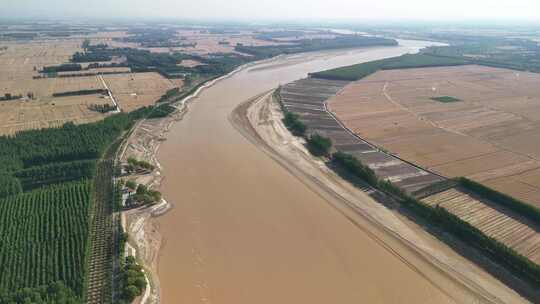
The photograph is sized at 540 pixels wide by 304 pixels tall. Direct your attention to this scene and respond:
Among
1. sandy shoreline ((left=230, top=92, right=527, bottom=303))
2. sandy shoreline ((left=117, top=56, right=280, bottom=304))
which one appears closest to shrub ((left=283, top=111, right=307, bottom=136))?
sandy shoreline ((left=230, top=92, right=527, bottom=303))

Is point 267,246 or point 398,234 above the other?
point 398,234

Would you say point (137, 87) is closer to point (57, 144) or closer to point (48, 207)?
point (57, 144)

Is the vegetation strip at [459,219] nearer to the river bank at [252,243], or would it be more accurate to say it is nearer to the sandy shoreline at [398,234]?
the sandy shoreline at [398,234]

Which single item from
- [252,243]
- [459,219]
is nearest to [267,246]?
[252,243]

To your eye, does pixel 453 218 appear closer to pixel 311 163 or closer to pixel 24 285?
pixel 311 163

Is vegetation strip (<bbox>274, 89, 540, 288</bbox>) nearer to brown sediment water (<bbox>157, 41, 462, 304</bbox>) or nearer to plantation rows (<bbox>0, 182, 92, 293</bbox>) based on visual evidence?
brown sediment water (<bbox>157, 41, 462, 304</bbox>)
